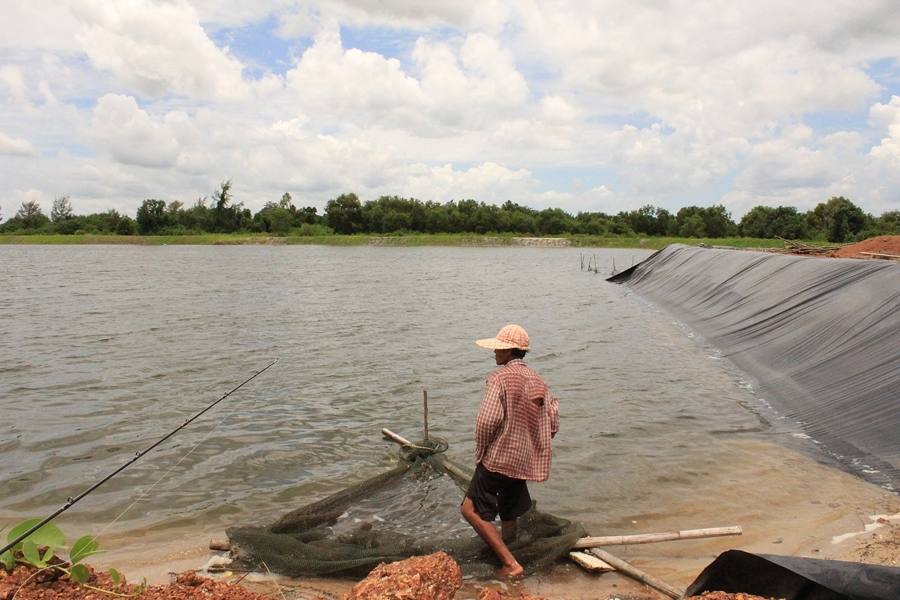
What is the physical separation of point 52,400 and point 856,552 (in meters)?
10.6

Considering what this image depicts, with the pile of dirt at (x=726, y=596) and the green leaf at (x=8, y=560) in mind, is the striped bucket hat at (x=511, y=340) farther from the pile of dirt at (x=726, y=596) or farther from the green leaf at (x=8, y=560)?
Answer: the green leaf at (x=8, y=560)

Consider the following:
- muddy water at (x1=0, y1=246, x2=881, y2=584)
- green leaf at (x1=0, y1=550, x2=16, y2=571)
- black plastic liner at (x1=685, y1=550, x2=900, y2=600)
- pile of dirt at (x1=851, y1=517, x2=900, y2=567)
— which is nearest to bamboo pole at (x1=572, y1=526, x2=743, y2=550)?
black plastic liner at (x1=685, y1=550, x2=900, y2=600)

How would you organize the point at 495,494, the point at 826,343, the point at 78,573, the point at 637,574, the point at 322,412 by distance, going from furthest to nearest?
the point at 826,343 < the point at 322,412 < the point at 495,494 < the point at 637,574 < the point at 78,573

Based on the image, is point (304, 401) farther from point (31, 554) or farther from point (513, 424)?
point (31, 554)

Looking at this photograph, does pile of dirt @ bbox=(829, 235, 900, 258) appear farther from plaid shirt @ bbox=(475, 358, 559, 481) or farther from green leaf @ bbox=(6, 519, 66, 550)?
green leaf @ bbox=(6, 519, 66, 550)

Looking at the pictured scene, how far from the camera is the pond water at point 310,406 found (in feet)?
22.5

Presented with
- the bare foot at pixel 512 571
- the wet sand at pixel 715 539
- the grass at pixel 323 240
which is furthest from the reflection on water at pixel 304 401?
the grass at pixel 323 240

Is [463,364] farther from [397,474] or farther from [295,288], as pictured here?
[295,288]

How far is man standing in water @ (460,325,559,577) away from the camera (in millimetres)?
4809

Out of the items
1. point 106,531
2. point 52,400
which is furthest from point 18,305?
point 106,531

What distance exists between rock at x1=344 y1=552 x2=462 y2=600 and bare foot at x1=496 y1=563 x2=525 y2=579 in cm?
109

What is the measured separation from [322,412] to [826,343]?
Result: 8051mm

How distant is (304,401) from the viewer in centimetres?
1052

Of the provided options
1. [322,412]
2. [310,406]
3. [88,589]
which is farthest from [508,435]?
[310,406]
